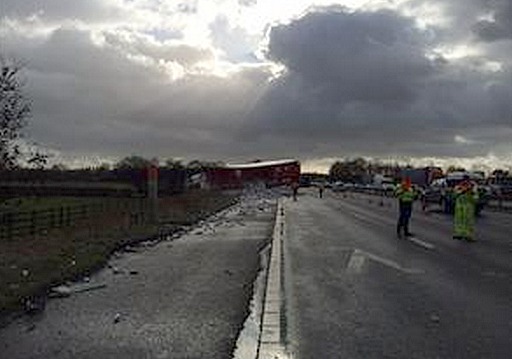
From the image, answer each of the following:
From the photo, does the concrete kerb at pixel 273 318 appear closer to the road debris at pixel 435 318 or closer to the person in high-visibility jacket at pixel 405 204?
the road debris at pixel 435 318

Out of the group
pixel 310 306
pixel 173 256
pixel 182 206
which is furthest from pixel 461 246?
pixel 182 206

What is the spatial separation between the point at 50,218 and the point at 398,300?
22.7 m

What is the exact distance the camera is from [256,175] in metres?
122

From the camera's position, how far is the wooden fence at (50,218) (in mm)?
28189

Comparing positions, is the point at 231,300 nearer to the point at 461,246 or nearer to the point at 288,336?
the point at 288,336

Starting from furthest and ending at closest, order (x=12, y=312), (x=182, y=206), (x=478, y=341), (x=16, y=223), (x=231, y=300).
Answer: (x=182, y=206) < (x=16, y=223) < (x=231, y=300) < (x=12, y=312) < (x=478, y=341)

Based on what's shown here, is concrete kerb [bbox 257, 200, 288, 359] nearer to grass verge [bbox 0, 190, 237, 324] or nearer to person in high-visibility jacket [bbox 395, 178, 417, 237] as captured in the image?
grass verge [bbox 0, 190, 237, 324]

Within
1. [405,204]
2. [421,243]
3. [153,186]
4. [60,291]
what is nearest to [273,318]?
[60,291]

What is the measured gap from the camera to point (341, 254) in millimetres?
21500

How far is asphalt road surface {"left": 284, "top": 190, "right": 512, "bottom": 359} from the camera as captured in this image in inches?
363

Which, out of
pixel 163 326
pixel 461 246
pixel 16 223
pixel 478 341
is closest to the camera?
pixel 478 341

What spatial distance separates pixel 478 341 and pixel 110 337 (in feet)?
12.6

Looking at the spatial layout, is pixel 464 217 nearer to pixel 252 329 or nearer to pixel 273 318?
pixel 273 318

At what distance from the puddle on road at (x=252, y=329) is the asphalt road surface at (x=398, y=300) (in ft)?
1.24
